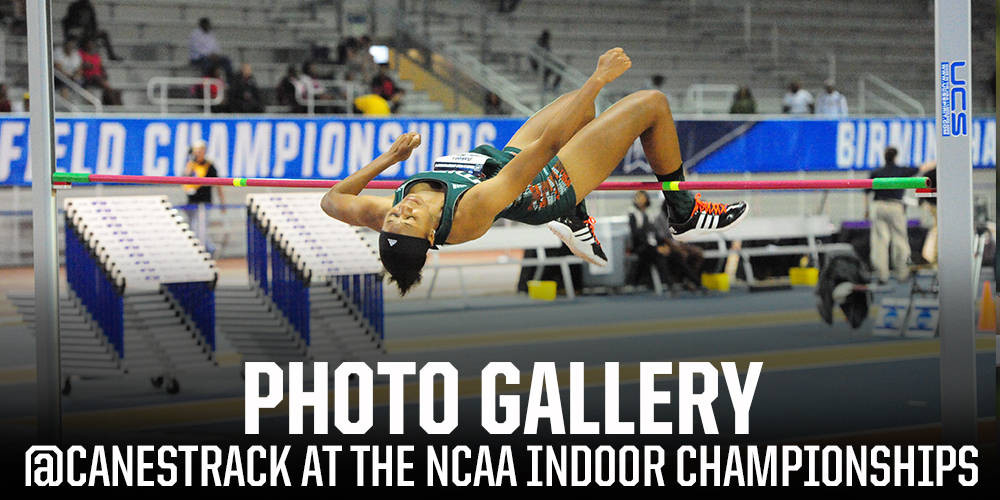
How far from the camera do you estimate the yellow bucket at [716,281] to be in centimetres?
1359

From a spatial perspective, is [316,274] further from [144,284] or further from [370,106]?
[370,106]

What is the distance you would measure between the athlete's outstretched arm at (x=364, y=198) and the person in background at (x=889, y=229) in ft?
22.3

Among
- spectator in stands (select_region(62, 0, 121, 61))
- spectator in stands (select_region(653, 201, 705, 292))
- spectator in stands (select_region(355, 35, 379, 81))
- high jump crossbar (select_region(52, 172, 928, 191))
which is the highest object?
spectator in stands (select_region(62, 0, 121, 61))

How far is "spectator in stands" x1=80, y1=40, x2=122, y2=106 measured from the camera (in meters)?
14.6

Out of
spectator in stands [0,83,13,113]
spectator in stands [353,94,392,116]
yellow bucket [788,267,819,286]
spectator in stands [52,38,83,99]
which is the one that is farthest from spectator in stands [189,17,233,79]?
yellow bucket [788,267,819,286]

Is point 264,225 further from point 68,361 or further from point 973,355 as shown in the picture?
→ point 973,355

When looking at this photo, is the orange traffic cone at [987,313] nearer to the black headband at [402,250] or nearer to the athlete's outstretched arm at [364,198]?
the athlete's outstretched arm at [364,198]

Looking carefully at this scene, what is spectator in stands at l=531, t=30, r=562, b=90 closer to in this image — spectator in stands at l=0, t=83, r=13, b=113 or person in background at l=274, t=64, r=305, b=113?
person in background at l=274, t=64, r=305, b=113

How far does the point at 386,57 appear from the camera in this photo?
16719 millimetres

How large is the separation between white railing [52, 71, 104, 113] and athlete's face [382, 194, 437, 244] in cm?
1018

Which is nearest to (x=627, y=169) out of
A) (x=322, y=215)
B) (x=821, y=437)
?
(x=322, y=215)

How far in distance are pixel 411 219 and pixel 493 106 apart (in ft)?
38.1

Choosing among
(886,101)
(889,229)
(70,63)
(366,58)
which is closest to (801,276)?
(889,229)

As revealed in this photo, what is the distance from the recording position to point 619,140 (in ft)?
15.2
